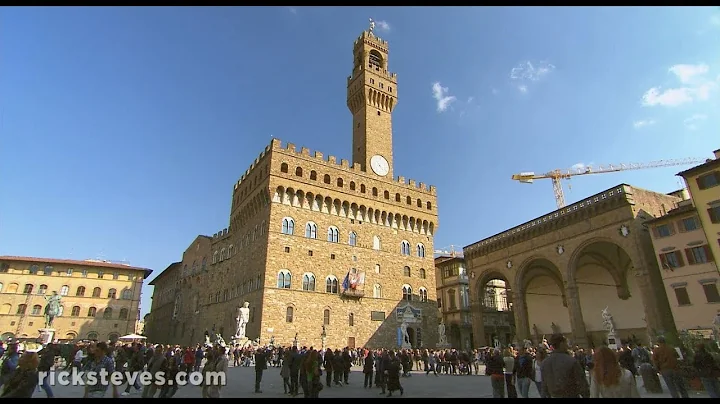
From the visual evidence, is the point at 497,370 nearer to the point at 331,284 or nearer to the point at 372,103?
the point at 331,284

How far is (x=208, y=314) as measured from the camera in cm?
3741

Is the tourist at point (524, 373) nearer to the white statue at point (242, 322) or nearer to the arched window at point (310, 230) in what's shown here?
the white statue at point (242, 322)

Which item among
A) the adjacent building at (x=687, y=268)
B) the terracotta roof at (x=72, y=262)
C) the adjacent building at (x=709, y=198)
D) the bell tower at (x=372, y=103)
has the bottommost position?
the adjacent building at (x=687, y=268)

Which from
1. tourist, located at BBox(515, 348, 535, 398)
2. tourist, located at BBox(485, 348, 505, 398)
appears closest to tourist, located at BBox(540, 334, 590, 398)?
tourist, located at BBox(515, 348, 535, 398)

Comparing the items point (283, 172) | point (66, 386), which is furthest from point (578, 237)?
point (66, 386)

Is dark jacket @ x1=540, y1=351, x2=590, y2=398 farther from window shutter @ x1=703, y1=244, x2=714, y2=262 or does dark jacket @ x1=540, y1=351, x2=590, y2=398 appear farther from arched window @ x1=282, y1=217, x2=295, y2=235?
arched window @ x1=282, y1=217, x2=295, y2=235

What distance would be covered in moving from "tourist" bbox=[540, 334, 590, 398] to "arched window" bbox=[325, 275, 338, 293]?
26.5 metres

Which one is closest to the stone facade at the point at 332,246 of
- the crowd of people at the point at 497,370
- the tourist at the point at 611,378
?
the crowd of people at the point at 497,370

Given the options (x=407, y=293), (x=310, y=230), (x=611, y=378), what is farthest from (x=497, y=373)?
(x=407, y=293)

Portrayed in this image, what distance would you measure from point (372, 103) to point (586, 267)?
24.5 metres

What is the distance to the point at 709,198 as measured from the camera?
21547 mm

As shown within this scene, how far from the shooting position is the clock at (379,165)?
36562 millimetres

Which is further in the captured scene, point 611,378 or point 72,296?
point 72,296

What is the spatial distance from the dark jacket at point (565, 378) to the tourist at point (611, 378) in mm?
154
